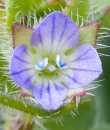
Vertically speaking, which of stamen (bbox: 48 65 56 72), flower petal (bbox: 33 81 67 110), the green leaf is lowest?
flower petal (bbox: 33 81 67 110)

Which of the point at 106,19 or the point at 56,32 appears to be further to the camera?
the point at 106,19

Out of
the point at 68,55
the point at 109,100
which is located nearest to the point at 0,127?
the point at 109,100

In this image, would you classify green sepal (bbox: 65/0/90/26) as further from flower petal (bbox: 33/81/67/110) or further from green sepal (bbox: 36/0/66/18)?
flower petal (bbox: 33/81/67/110)

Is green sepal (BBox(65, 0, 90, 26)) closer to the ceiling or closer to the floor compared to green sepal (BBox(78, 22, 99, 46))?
closer to the ceiling

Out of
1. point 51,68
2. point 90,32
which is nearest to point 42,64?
point 51,68

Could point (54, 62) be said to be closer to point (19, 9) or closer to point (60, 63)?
point (60, 63)

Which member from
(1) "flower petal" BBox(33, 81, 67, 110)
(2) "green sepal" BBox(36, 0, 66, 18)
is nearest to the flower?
(1) "flower petal" BBox(33, 81, 67, 110)

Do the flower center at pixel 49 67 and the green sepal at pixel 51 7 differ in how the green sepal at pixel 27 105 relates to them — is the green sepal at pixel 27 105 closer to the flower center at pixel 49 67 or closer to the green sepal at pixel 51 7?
the flower center at pixel 49 67
